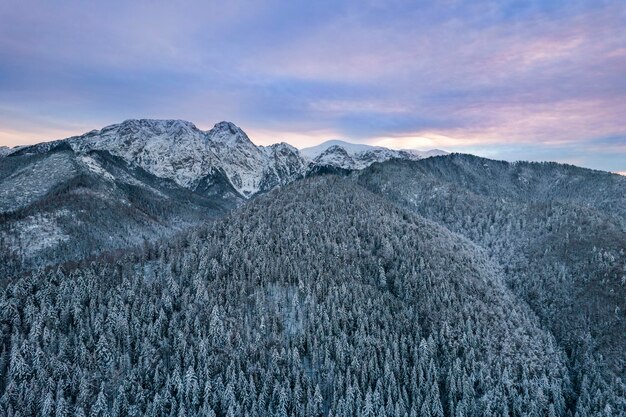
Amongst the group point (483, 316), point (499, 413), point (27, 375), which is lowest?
point (499, 413)

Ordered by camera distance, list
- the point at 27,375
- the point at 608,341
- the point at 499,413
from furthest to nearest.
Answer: the point at 608,341 < the point at 499,413 < the point at 27,375

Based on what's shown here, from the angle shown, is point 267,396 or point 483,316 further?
point 483,316

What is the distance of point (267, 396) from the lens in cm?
15212

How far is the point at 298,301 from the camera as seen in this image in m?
196

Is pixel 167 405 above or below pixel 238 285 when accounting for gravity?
below

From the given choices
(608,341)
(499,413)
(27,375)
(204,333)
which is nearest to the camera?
(27,375)

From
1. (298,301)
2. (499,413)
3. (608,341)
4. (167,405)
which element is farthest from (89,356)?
(608,341)

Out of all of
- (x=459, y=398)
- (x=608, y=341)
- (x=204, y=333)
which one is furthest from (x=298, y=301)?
(x=608, y=341)

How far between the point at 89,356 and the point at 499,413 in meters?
155

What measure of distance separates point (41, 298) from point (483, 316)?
654ft

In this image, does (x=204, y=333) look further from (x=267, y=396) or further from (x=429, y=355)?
(x=429, y=355)

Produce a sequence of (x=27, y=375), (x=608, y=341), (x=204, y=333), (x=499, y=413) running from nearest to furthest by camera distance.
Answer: (x=27, y=375) < (x=499, y=413) < (x=204, y=333) < (x=608, y=341)

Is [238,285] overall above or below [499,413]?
above

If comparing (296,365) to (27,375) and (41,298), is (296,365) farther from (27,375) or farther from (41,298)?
(41,298)
